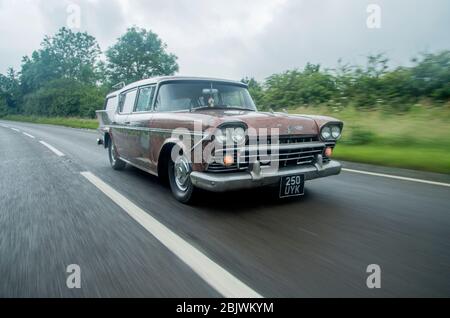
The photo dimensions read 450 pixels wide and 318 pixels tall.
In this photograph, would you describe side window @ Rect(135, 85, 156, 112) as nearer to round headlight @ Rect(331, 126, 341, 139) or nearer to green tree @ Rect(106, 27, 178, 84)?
round headlight @ Rect(331, 126, 341, 139)

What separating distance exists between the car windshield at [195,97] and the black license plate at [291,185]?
4.88ft

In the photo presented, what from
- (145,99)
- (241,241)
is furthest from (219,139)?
(145,99)

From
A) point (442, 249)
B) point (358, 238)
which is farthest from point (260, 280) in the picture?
point (442, 249)

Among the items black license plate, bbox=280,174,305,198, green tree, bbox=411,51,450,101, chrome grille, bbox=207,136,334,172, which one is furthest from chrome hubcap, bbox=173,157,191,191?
green tree, bbox=411,51,450,101

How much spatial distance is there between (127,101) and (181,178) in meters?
2.49

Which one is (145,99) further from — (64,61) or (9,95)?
(9,95)

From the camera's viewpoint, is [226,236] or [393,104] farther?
[393,104]

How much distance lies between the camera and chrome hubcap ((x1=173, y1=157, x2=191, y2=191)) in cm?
361

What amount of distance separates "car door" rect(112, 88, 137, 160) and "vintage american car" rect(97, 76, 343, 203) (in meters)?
0.12

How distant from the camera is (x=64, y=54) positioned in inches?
2530

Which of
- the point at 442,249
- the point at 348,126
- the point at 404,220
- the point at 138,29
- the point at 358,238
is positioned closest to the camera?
the point at 442,249

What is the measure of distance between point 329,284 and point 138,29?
2129 inches
